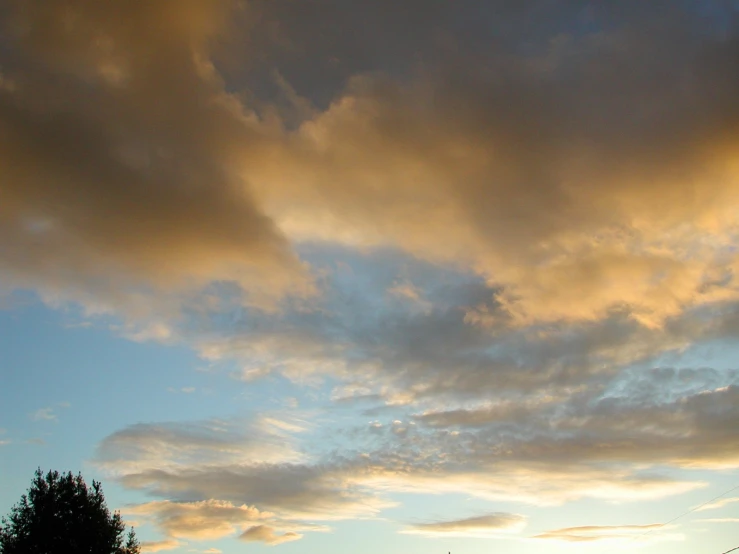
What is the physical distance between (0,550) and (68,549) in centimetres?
459

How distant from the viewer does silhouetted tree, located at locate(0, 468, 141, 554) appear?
4572cm

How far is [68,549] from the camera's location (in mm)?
45844

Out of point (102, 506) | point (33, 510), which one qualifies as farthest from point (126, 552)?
point (33, 510)

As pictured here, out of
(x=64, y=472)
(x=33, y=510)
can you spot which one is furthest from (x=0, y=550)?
(x=64, y=472)

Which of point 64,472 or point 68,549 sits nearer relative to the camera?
point 68,549

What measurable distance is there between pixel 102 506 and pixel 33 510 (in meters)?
4.84

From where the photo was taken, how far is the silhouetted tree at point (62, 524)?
45.7 meters

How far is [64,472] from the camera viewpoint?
50594mm

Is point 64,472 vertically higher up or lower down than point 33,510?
higher up

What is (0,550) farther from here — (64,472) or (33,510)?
(64,472)

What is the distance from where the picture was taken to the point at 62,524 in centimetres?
4753

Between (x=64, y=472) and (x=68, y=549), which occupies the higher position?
(x=64, y=472)

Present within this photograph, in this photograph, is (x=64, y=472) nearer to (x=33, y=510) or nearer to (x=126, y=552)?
(x=33, y=510)

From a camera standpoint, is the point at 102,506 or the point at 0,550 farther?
the point at 102,506
